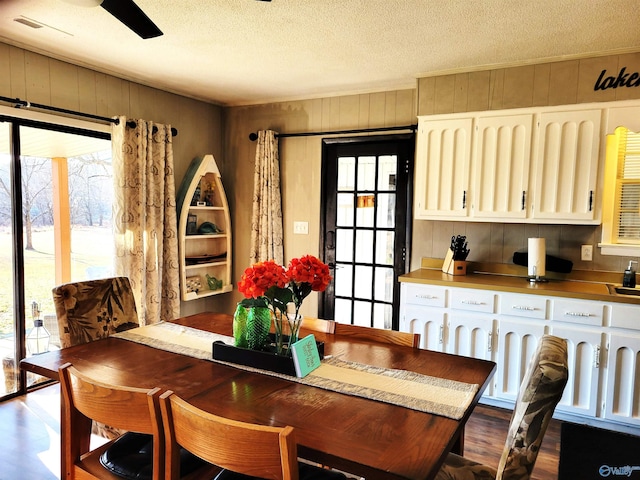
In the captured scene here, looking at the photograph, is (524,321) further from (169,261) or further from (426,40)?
(169,261)

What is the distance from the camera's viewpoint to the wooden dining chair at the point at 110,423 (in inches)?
48.1

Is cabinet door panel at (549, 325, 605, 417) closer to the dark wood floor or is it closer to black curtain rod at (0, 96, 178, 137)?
the dark wood floor

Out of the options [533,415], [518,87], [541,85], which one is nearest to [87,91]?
[518,87]

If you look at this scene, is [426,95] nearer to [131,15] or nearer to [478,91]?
[478,91]

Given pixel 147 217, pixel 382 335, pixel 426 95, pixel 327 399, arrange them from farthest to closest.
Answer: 1. pixel 147 217
2. pixel 426 95
3. pixel 382 335
4. pixel 327 399

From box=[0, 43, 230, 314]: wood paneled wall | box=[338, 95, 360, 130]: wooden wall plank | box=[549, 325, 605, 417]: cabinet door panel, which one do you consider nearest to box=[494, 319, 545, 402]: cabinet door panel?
box=[549, 325, 605, 417]: cabinet door panel

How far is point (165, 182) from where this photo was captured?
12.6 feet

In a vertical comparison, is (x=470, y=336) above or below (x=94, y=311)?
below

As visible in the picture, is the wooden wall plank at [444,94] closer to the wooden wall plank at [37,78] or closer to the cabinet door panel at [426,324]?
the cabinet door panel at [426,324]

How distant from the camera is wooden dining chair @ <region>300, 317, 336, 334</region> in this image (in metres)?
2.17

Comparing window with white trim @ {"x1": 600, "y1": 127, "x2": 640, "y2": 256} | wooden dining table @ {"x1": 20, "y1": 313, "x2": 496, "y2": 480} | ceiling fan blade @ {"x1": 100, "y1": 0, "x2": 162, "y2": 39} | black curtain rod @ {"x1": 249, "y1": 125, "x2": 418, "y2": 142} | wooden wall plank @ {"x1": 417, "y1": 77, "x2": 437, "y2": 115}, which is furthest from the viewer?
black curtain rod @ {"x1": 249, "y1": 125, "x2": 418, "y2": 142}

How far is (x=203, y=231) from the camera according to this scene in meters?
4.29

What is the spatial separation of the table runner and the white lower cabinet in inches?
60.3

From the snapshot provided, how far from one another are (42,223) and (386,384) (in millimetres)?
2873
